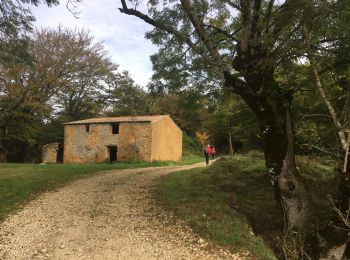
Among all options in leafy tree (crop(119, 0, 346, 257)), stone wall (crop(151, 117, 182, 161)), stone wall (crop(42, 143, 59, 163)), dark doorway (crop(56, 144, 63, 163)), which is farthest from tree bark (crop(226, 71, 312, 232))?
dark doorway (crop(56, 144, 63, 163))

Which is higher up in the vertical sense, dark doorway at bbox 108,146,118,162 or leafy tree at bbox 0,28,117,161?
leafy tree at bbox 0,28,117,161

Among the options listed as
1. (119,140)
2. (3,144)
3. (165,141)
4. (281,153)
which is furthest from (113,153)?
(281,153)

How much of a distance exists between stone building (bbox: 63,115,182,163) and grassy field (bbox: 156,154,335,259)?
1260 cm

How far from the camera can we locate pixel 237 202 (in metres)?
10.9

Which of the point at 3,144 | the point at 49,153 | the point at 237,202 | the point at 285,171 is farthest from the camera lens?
the point at 49,153

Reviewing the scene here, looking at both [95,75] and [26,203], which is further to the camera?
[95,75]

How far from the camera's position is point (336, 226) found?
24.1 feet

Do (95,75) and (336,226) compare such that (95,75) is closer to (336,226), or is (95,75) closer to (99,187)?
(99,187)

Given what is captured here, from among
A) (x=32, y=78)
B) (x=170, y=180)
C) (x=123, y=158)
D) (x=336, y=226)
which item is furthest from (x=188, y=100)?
(x=32, y=78)

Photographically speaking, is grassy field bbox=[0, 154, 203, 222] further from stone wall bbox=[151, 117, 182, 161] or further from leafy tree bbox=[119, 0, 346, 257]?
stone wall bbox=[151, 117, 182, 161]

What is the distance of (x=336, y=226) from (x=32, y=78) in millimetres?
30699

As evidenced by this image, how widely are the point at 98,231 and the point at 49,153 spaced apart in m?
28.4

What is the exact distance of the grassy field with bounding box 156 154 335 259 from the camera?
829 centimetres

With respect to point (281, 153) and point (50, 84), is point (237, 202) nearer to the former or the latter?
point (281, 153)
